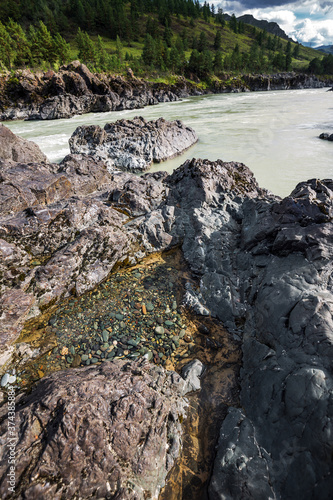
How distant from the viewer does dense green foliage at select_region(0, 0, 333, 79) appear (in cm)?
6223

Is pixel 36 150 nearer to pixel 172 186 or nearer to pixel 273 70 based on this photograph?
pixel 172 186

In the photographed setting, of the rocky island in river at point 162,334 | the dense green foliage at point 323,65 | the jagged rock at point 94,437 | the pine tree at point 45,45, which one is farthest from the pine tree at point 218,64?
the jagged rock at point 94,437

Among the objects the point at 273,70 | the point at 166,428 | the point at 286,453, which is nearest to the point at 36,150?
the point at 166,428

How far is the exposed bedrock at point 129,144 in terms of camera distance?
52.9 ft

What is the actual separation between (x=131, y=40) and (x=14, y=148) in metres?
127

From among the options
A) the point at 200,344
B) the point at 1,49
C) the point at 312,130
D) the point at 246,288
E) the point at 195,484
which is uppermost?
the point at 1,49

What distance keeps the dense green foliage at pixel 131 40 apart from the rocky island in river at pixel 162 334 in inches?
2752

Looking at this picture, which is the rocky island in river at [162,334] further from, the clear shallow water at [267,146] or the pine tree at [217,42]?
the pine tree at [217,42]

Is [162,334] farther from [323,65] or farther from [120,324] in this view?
[323,65]

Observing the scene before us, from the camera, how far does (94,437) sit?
3260 millimetres

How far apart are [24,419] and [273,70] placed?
493 ft

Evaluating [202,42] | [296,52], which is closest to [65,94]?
[202,42]

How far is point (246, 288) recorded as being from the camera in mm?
6469

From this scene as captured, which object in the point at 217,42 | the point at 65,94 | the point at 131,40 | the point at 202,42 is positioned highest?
the point at 217,42
